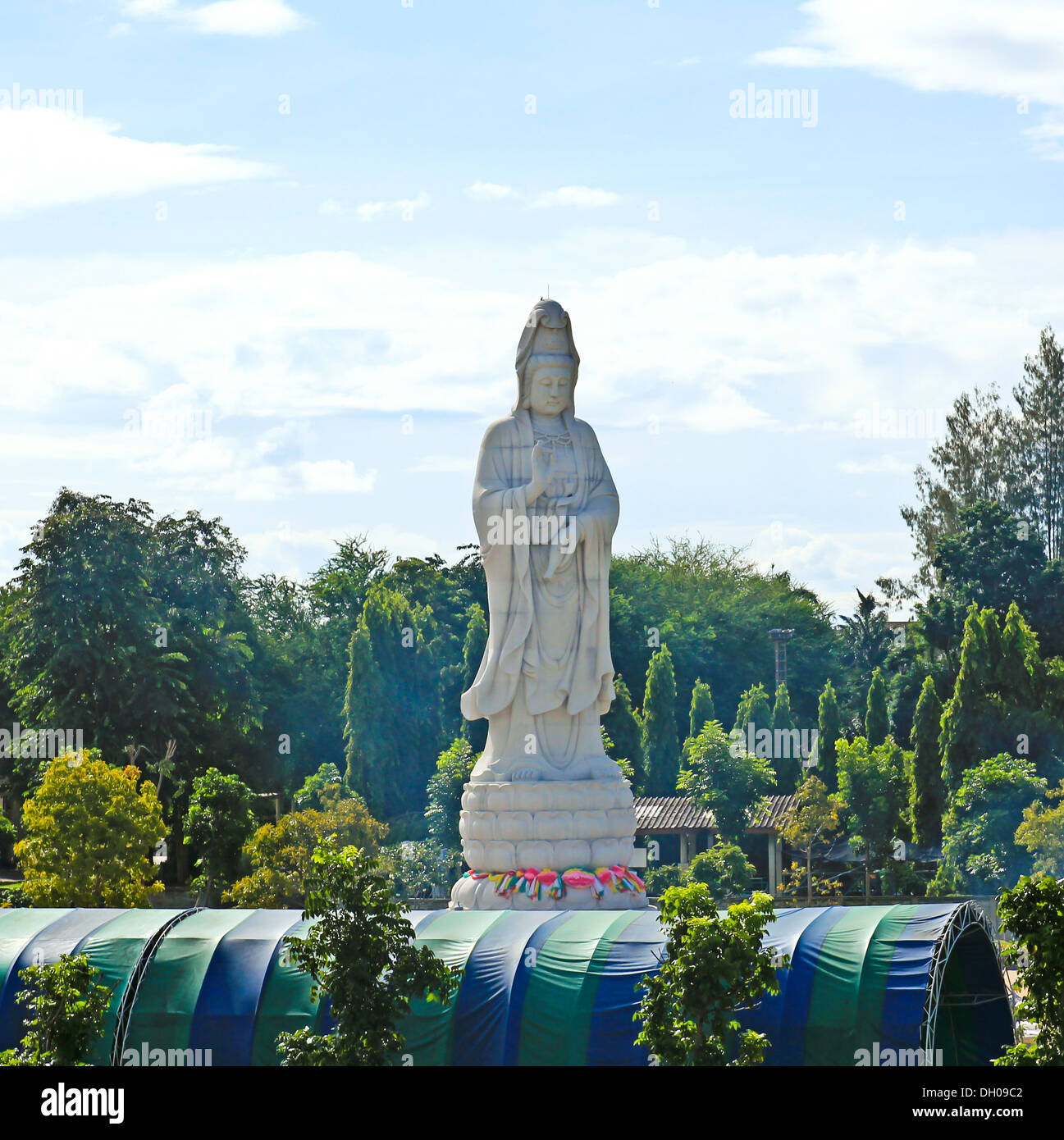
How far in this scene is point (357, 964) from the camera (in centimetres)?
1736

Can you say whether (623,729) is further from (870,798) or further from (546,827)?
(546,827)

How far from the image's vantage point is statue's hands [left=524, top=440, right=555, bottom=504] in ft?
77.4

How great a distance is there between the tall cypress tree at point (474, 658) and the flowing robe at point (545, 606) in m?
17.8

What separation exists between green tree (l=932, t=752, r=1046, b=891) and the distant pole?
2232 cm

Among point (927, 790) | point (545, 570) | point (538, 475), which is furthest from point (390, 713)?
point (538, 475)

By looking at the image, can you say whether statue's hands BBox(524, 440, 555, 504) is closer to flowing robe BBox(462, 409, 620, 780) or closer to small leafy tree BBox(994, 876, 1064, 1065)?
flowing robe BBox(462, 409, 620, 780)

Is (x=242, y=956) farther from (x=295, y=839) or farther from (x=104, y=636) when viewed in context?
(x=104, y=636)

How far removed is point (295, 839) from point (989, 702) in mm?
15655

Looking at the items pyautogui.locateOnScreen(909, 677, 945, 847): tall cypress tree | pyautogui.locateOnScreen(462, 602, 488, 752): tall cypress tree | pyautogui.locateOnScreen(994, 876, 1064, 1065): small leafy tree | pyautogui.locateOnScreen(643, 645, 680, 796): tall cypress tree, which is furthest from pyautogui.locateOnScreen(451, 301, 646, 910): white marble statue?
pyautogui.locateOnScreen(643, 645, 680, 796): tall cypress tree

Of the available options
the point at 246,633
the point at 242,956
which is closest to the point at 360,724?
the point at 246,633

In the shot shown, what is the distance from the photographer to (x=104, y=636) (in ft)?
137

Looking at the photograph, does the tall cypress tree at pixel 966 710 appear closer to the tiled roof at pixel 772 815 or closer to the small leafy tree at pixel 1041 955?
the tiled roof at pixel 772 815

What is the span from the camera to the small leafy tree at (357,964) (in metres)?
17.2

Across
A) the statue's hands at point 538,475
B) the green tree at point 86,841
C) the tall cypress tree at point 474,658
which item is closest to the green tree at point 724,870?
the tall cypress tree at point 474,658
